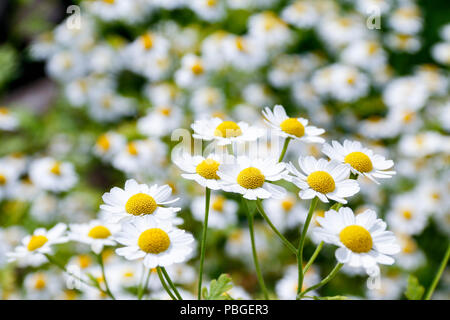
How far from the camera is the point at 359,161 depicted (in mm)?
799

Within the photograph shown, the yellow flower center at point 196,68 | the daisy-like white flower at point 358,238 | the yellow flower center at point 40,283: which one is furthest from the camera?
the yellow flower center at point 196,68

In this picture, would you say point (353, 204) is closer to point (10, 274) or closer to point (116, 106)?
point (116, 106)

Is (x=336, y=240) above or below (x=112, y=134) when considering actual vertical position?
above

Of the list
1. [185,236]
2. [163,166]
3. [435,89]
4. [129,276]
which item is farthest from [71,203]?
[435,89]

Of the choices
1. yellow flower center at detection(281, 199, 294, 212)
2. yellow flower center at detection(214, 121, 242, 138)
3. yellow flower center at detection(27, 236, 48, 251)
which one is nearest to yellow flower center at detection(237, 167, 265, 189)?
yellow flower center at detection(214, 121, 242, 138)

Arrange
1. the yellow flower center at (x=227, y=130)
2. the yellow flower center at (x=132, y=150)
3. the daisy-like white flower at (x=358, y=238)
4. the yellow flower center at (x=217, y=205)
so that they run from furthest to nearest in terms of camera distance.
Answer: the yellow flower center at (x=132, y=150) → the yellow flower center at (x=217, y=205) → the yellow flower center at (x=227, y=130) → the daisy-like white flower at (x=358, y=238)

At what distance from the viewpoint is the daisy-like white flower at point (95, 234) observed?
0.89 meters

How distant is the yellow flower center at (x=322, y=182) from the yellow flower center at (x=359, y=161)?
0.06 m

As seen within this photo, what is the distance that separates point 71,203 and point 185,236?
1442 mm

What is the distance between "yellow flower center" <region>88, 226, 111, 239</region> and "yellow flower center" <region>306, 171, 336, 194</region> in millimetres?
441

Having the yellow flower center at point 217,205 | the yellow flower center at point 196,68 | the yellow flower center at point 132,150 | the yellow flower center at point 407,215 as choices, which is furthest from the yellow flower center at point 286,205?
the yellow flower center at point 196,68

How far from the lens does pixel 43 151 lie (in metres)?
2.38

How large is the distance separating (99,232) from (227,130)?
1.13 feet

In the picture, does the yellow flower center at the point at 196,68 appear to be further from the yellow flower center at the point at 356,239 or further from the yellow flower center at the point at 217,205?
the yellow flower center at the point at 356,239
